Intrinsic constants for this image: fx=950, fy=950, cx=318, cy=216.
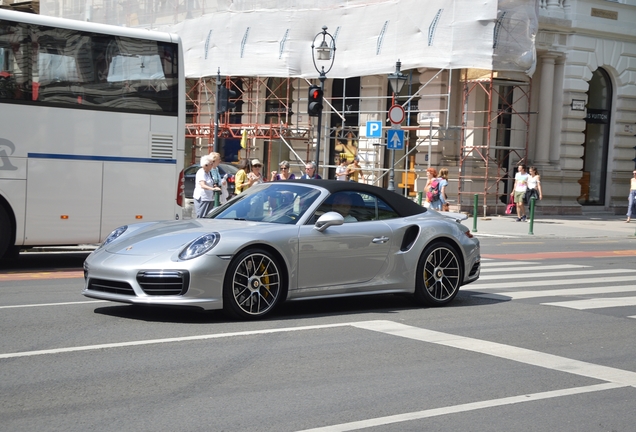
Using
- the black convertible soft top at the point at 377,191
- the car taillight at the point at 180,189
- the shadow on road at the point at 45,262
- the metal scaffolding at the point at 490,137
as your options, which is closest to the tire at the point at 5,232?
the shadow on road at the point at 45,262

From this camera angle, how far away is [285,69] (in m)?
33.8

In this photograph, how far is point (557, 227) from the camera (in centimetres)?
2825

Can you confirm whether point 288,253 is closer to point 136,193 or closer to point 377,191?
point 377,191

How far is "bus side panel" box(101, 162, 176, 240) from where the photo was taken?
14289mm

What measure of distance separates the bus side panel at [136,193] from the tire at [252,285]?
226 inches

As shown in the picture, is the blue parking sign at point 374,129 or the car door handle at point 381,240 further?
the blue parking sign at point 374,129

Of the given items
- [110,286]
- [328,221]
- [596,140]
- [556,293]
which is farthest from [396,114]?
[110,286]

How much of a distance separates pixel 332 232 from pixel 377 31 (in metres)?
23.3

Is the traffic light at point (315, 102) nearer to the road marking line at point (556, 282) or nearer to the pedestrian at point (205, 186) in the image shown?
the pedestrian at point (205, 186)

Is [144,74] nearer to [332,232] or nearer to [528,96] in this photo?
[332,232]

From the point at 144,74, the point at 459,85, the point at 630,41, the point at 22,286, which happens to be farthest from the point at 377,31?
the point at 22,286

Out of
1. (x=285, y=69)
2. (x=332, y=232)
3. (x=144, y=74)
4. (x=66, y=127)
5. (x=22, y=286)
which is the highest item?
(x=285, y=69)

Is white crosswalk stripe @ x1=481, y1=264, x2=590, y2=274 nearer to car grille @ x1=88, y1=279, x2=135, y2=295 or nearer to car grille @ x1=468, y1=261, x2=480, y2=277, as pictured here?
car grille @ x1=468, y1=261, x2=480, y2=277

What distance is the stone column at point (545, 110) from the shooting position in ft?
108
